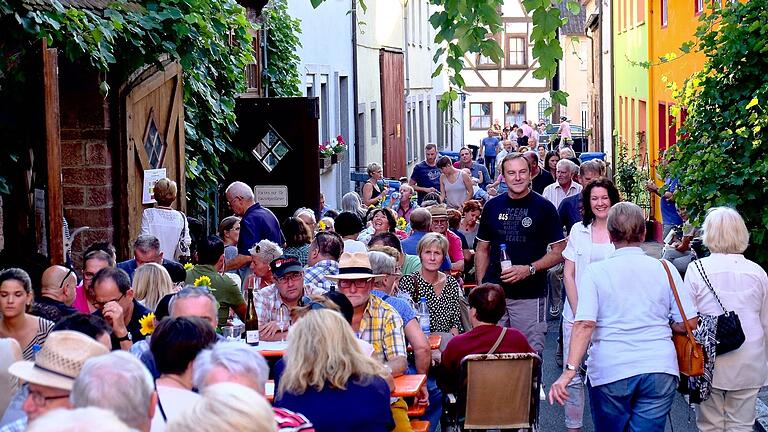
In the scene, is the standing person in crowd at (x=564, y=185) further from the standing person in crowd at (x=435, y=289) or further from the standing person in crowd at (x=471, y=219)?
the standing person in crowd at (x=435, y=289)

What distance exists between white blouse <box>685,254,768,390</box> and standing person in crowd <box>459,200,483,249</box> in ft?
19.6

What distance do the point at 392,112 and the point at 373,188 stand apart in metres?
12.4

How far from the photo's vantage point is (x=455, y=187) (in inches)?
675

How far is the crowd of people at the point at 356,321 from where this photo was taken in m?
4.75

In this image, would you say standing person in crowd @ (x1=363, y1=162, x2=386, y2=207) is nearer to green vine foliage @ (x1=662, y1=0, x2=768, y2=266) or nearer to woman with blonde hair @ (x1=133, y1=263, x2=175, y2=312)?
green vine foliage @ (x1=662, y1=0, x2=768, y2=266)

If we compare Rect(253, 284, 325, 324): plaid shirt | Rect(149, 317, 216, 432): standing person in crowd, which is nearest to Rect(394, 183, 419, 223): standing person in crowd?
Rect(253, 284, 325, 324): plaid shirt

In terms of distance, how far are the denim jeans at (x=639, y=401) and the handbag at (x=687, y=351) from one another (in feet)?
0.42

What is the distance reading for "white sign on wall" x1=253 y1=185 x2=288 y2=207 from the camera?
15.7m

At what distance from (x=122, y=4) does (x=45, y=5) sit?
1426mm

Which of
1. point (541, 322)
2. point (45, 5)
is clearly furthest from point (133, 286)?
point (541, 322)

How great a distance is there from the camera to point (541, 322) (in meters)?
9.15

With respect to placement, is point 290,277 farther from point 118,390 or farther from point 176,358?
point 118,390

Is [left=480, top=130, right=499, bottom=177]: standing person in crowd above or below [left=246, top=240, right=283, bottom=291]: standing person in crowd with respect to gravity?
above

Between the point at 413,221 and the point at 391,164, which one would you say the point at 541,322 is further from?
the point at 391,164
